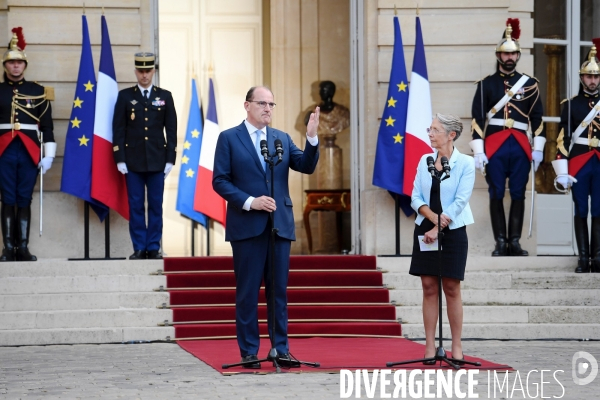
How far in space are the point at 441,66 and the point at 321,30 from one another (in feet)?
10.4

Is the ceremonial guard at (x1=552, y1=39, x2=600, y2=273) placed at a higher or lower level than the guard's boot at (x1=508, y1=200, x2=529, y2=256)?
higher

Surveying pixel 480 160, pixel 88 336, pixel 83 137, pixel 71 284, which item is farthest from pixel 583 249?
pixel 83 137

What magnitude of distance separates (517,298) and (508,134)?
5.31 ft

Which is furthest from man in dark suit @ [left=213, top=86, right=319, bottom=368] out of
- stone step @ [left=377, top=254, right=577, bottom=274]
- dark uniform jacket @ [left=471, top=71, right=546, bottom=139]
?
dark uniform jacket @ [left=471, top=71, right=546, bottom=139]

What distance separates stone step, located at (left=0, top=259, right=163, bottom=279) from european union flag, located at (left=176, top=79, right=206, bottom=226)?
222 centimetres

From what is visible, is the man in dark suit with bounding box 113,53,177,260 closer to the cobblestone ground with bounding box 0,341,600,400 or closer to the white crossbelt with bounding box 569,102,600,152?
the cobblestone ground with bounding box 0,341,600,400

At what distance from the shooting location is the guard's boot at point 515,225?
9.97 m

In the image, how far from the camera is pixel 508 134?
992cm

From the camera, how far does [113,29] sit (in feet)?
34.0

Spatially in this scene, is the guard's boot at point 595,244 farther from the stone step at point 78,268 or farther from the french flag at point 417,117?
the stone step at point 78,268

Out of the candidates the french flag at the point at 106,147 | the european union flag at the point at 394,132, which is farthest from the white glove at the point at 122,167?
the european union flag at the point at 394,132

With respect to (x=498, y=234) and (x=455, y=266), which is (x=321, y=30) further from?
(x=455, y=266)

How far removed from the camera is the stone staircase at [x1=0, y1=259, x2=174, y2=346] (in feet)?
27.8

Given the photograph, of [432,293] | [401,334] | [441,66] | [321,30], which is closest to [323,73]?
[321,30]
